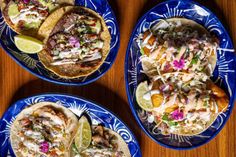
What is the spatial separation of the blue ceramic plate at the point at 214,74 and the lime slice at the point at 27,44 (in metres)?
0.57

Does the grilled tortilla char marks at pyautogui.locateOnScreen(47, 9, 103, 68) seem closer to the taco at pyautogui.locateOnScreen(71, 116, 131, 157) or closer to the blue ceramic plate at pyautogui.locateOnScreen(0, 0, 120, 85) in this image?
the blue ceramic plate at pyautogui.locateOnScreen(0, 0, 120, 85)

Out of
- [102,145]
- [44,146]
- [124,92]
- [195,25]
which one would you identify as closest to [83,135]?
[102,145]

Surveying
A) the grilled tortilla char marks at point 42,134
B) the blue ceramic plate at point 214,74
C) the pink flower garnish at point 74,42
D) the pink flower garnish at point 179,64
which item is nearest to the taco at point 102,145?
the grilled tortilla char marks at point 42,134

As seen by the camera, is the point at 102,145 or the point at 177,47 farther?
the point at 102,145

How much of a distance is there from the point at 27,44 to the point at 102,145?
0.79m

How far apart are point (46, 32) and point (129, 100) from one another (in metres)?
0.69

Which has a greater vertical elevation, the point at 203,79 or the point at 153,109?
the point at 203,79

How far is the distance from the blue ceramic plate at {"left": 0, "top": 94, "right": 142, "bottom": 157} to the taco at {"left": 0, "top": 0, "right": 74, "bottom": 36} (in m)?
0.44

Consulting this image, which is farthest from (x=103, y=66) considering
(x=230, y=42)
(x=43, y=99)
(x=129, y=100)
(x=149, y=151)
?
(x=230, y=42)

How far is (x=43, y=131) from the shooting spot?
8.00ft

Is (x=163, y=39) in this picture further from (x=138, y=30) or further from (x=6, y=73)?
(x=6, y=73)

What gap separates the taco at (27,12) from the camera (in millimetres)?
2406

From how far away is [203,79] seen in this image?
91.7 inches

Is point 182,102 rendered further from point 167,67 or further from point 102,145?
point 102,145
